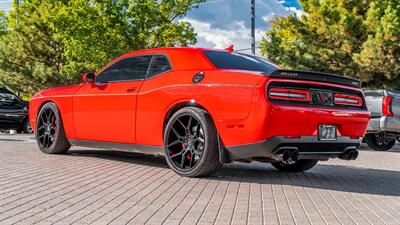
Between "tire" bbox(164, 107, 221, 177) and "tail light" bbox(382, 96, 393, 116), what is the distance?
8.19 metres

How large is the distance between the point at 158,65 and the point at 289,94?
2045 millimetres

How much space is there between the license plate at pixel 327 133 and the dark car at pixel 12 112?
14.0 metres

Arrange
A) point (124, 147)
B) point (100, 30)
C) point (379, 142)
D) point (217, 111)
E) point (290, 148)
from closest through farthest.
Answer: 1. point (290, 148)
2. point (217, 111)
3. point (124, 147)
4. point (379, 142)
5. point (100, 30)

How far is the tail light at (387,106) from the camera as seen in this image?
13.0 metres

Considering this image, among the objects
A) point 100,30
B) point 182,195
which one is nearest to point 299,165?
point 182,195

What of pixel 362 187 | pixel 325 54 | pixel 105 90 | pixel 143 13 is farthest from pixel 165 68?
pixel 325 54

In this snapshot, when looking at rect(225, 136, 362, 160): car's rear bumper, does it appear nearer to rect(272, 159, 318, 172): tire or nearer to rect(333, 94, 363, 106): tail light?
rect(333, 94, 363, 106): tail light

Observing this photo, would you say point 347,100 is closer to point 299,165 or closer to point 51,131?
point 299,165

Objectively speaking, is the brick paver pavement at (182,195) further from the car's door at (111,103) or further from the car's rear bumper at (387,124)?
the car's rear bumper at (387,124)

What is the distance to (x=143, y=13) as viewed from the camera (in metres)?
23.6

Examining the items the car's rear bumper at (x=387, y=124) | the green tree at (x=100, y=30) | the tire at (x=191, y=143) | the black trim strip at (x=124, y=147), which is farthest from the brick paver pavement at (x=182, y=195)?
the green tree at (x=100, y=30)

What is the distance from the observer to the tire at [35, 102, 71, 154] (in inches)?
331

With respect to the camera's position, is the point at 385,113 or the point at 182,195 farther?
the point at 385,113

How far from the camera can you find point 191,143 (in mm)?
6164
